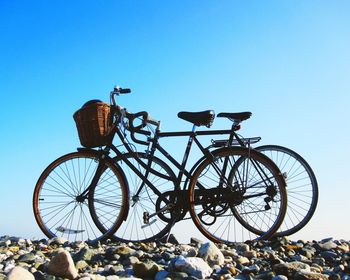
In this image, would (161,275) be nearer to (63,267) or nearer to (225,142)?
(63,267)

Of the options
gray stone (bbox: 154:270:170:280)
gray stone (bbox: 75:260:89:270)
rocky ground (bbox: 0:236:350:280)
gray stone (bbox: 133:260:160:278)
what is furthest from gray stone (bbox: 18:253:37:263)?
gray stone (bbox: 154:270:170:280)

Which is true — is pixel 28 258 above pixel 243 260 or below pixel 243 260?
below

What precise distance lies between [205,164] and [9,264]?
284cm

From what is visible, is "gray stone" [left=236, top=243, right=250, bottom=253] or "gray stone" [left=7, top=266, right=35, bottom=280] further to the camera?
"gray stone" [left=236, top=243, right=250, bottom=253]

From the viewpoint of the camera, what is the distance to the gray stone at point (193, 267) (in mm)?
3852

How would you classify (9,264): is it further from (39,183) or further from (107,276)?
(39,183)

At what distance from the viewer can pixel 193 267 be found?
3871 mm

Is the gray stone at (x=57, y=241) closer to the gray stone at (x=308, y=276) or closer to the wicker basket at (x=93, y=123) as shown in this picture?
the wicker basket at (x=93, y=123)

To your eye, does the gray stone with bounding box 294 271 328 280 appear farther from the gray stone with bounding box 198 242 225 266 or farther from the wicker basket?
the wicker basket

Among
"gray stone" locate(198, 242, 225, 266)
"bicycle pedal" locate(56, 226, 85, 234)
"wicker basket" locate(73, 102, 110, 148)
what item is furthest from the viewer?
"bicycle pedal" locate(56, 226, 85, 234)

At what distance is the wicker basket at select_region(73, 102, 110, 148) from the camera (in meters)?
6.14

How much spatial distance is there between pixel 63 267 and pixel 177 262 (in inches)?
40.5

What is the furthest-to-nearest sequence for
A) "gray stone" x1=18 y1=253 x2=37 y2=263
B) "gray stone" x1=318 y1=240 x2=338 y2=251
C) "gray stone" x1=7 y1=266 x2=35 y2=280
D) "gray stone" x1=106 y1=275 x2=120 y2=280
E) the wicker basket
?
the wicker basket → "gray stone" x1=318 y1=240 x2=338 y2=251 → "gray stone" x1=18 y1=253 x2=37 y2=263 → "gray stone" x1=106 y1=275 x2=120 y2=280 → "gray stone" x1=7 y1=266 x2=35 y2=280

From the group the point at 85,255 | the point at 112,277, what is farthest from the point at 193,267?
the point at 85,255
